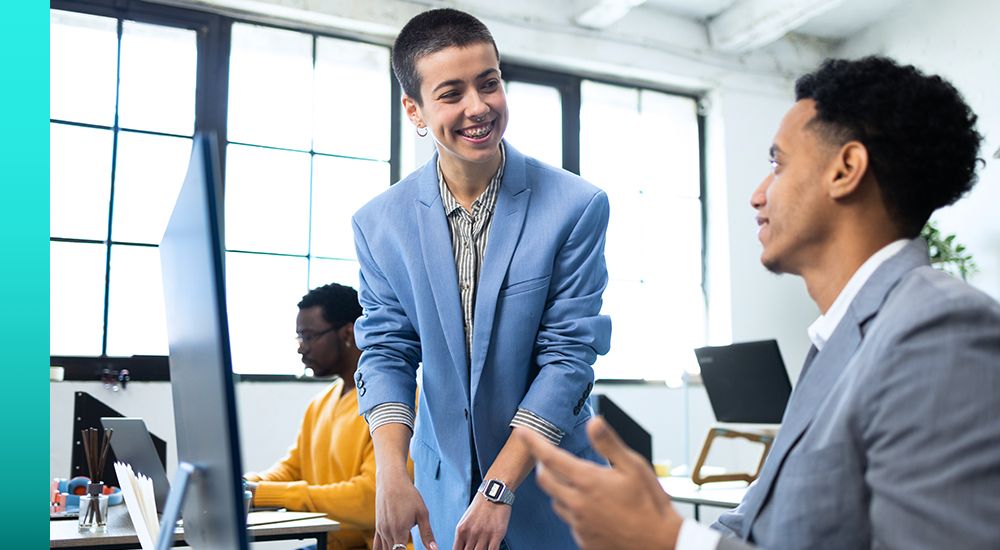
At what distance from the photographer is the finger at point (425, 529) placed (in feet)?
4.60

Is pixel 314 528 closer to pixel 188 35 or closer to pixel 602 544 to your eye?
pixel 602 544

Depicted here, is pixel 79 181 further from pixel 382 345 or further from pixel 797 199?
pixel 797 199

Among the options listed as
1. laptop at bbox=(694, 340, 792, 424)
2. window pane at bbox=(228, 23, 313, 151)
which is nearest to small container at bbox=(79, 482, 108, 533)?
laptop at bbox=(694, 340, 792, 424)

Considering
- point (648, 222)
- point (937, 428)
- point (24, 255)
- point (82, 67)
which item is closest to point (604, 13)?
point (648, 222)

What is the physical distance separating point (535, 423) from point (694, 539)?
0.63 metres

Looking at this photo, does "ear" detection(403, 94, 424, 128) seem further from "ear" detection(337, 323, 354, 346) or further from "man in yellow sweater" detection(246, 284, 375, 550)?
"ear" detection(337, 323, 354, 346)

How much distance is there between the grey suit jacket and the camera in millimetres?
763

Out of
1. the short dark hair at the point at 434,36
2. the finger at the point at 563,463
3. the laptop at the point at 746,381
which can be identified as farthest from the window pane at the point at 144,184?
the finger at the point at 563,463

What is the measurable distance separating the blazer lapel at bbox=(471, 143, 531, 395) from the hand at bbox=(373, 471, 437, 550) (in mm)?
189

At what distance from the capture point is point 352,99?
5.22m

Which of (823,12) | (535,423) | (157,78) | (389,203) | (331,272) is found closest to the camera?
(535,423)

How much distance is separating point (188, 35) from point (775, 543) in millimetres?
4632

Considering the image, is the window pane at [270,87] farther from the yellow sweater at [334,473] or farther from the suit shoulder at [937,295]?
the suit shoulder at [937,295]

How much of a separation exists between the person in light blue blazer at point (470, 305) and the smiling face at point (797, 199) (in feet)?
1.52
